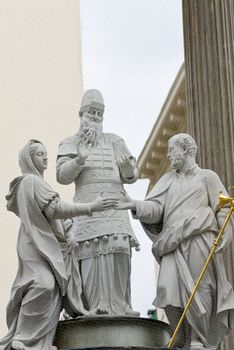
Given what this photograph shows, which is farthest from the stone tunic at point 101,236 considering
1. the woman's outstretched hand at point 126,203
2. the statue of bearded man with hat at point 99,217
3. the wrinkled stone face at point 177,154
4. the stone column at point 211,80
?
the stone column at point 211,80

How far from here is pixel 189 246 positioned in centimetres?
1725

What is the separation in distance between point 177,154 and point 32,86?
11.4 metres

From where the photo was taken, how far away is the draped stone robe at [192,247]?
55.9 feet

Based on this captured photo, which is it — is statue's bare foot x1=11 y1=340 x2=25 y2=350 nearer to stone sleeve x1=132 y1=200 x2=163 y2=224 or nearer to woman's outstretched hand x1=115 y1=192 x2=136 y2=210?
woman's outstretched hand x1=115 y1=192 x2=136 y2=210

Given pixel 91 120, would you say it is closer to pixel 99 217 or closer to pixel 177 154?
pixel 177 154

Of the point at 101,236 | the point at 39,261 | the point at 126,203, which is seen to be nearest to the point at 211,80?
the point at 126,203

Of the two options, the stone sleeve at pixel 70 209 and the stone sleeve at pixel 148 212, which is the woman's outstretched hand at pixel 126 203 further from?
the stone sleeve at pixel 70 209

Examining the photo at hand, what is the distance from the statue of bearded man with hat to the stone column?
3.33m

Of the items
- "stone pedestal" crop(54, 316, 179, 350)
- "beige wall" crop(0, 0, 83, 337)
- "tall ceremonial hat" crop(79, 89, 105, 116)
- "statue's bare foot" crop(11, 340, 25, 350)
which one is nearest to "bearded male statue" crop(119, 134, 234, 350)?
"stone pedestal" crop(54, 316, 179, 350)

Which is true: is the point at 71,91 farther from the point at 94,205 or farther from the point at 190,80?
the point at 94,205

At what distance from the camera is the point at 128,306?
1714 cm

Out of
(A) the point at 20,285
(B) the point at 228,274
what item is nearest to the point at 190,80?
(B) the point at 228,274

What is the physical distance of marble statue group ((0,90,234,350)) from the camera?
16.7m

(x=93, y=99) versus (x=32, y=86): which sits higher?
(x=32, y=86)
